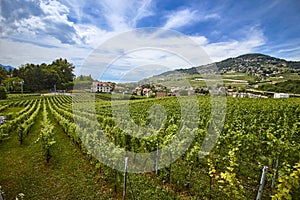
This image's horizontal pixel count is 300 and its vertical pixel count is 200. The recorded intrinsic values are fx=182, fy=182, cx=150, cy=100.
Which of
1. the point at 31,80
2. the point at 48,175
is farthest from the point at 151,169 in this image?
the point at 31,80

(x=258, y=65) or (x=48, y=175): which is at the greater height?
(x=258, y=65)

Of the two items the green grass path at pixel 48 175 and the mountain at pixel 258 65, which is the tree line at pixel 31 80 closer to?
the green grass path at pixel 48 175

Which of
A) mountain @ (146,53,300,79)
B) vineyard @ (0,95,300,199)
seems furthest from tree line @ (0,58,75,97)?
mountain @ (146,53,300,79)

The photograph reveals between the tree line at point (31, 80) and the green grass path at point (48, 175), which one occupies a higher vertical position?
the tree line at point (31, 80)

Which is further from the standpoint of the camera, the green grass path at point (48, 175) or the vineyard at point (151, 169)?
the green grass path at point (48, 175)

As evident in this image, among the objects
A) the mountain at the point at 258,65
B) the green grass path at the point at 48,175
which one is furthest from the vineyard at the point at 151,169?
the mountain at the point at 258,65

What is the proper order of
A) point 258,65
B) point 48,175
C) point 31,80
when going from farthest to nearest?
point 258,65 < point 31,80 < point 48,175

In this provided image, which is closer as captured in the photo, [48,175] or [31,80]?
[48,175]

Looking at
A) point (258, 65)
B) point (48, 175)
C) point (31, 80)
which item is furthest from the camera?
point (258, 65)

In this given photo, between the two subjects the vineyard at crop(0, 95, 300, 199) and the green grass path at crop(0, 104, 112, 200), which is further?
the green grass path at crop(0, 104, 112, 200)

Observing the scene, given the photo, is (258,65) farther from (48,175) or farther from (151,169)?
(48,175)

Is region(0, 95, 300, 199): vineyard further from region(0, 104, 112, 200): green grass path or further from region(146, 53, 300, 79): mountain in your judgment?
region(146, 53, 300, 79): mountain

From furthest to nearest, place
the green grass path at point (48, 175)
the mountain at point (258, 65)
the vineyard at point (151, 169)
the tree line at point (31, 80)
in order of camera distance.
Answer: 1. the mountain at point (258, 65)
2. the tree line at point (31, 80)
3. the green grass path at point (48, 175)
4. the vineyard at point (151, 169)

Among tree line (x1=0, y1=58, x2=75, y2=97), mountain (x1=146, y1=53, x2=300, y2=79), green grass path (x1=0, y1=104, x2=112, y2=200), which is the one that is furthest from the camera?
mountain (x1=146, y1=53, x2=300, y2=79)
